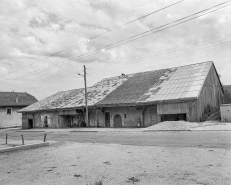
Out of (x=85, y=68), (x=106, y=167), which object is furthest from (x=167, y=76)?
(x=106, y=167)

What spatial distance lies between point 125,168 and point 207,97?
22.8m

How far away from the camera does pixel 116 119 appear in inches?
1214

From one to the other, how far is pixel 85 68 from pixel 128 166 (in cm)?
2716

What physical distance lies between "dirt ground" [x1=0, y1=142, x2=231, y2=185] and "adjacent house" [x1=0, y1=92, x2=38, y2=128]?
4112cm

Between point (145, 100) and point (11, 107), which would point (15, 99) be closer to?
point (11, 107)

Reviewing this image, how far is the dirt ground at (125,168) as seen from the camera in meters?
6.08

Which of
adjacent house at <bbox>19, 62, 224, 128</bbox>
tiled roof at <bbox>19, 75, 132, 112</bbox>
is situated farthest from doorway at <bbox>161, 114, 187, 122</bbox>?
tiled roof at <bbox>19, 75, 132, 112</bbox>

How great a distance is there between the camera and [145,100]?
26.7 metres

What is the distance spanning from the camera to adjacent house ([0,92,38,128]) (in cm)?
4685

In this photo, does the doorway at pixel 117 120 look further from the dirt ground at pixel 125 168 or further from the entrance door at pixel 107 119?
the dirt ground at pixel 125 168

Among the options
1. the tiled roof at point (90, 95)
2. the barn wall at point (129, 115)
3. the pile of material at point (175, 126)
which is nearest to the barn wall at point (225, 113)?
the pile of material at point (175, 126)

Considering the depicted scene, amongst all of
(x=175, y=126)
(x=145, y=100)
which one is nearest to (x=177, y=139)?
(x=175, y=126)

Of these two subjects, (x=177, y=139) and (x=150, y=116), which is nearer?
(x=177, y=139)

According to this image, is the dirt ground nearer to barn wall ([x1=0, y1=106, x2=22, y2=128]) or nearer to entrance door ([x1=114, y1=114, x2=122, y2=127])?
entrance door ([x1=114, y1=114, x2=122, y2=127])
